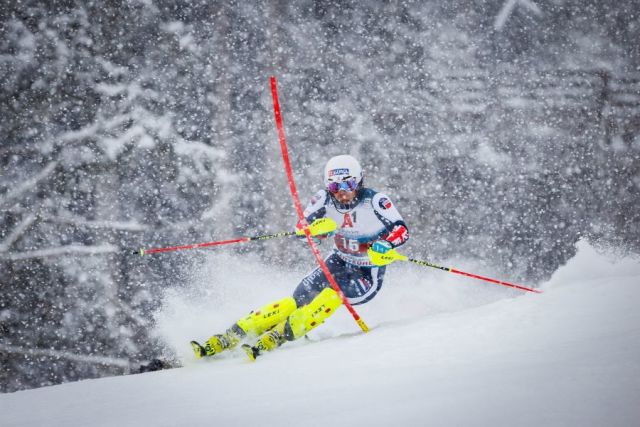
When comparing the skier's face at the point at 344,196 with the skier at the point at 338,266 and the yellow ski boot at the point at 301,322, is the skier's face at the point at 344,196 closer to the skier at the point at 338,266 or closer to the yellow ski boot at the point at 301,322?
the skier at the point at 338,266

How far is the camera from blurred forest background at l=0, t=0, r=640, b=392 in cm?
666

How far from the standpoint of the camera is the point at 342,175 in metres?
3.66

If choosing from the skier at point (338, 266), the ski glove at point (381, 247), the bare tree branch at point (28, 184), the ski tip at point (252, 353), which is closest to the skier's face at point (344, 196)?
the skier at point (338, 266)

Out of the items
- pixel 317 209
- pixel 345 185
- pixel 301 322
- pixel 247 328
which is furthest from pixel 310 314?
pixel 345 185

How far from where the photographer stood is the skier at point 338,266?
357cm

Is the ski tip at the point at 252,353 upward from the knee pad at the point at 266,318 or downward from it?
downward

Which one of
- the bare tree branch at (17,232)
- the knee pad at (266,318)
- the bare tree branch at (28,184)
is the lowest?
the knee pad at (266,318)

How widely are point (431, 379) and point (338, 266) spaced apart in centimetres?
196

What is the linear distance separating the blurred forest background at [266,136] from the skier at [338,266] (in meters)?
2.79

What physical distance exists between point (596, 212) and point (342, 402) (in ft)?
21.2

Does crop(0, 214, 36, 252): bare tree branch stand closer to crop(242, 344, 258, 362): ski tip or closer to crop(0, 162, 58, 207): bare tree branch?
crop(0, 162, 58, 207): bare tree branch

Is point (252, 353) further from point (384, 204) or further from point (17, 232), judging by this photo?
point (17, 232)

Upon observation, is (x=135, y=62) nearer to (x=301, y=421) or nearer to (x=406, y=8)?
(x=406, y=8)

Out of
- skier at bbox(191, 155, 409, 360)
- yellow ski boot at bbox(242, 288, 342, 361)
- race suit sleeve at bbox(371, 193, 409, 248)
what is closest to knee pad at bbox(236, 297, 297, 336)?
skier at bbox(191, 155, 409, 360)
